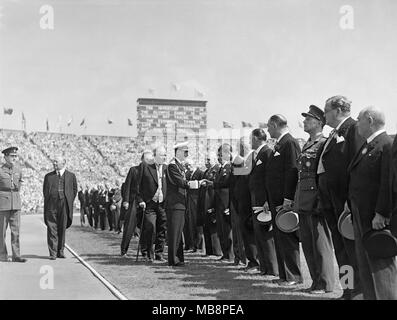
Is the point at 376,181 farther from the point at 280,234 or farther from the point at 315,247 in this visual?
the point at 280,234

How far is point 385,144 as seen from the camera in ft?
17.8

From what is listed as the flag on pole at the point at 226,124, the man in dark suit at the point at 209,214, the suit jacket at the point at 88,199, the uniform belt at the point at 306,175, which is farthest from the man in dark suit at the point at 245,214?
the flag on pole at the point at 226,124

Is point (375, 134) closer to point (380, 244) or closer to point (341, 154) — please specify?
point (341, 154)

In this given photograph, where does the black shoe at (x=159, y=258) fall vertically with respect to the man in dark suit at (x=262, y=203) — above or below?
below

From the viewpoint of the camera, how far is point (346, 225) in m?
6.16

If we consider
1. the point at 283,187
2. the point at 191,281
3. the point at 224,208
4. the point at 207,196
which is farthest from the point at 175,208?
the point at 283,187

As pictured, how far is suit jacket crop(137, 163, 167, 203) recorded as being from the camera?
36.8 feet

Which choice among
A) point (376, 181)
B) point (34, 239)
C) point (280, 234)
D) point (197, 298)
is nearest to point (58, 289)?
point (197, 298)

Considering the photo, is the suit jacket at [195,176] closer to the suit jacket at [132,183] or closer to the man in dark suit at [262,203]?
the suit jacket at [132,183]

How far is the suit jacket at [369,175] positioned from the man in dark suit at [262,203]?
3127 millimetres

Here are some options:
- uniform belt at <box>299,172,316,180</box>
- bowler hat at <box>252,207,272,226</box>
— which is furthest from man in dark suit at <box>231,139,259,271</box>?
uniform belt at <box>299,172,316,180</box>

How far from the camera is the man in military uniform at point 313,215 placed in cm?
715

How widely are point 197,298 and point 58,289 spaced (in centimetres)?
198

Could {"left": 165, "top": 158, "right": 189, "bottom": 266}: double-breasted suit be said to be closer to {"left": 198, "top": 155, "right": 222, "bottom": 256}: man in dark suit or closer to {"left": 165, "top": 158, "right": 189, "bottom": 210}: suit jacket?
{"left": 165, "top": 158, "right": 189, "bottom": 210}: suit jacket
